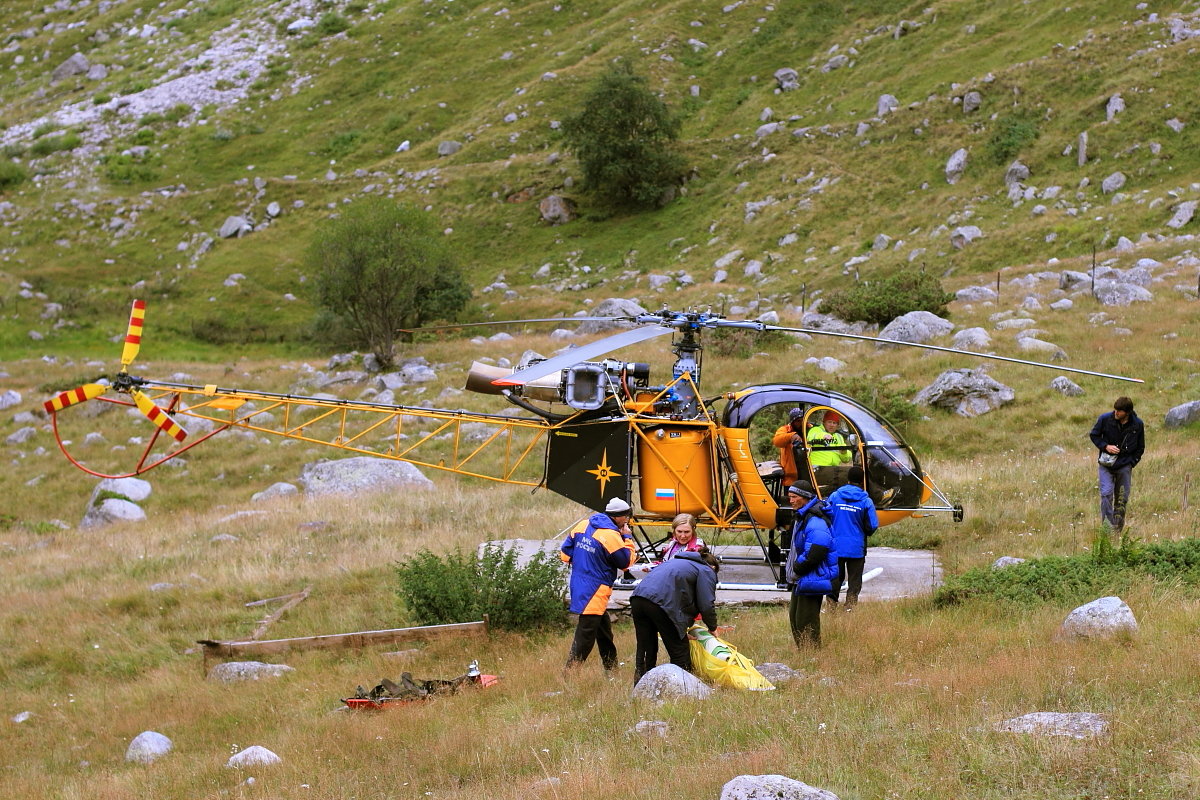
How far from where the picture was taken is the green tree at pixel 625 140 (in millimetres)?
41562

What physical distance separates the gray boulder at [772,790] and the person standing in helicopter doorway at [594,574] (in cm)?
358

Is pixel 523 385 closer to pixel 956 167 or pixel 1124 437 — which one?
pixel 1124 437

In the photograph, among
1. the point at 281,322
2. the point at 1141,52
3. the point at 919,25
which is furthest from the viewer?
the point at 919,25

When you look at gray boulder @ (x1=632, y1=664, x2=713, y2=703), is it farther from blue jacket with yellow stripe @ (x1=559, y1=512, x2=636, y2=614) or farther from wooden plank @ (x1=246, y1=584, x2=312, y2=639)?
wooden plank @ (x1=246, y1=584, x2=312, y2=639)

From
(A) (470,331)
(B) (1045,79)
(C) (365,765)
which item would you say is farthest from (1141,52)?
(C) (365,765)

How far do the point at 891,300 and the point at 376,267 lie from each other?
578 inches

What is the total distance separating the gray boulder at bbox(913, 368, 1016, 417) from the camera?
1859 cm

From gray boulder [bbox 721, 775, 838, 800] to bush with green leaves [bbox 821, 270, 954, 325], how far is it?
19.8m

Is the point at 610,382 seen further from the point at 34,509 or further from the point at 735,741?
the point at 34,509

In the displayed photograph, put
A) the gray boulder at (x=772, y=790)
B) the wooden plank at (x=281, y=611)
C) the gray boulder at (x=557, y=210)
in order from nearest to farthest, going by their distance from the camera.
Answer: the gray boulder at (x=772, y=790)
the wooden plank at (x=281, y=611)
the gray boulder at (x=557, y=210)

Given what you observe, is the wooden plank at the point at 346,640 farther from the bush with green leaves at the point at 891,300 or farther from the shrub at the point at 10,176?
the shrub at the point at 10,176

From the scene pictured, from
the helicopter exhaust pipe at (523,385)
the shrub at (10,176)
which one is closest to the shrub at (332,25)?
the shrub at (10,176)

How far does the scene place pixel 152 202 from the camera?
158 feet

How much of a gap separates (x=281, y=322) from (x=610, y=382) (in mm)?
31188
